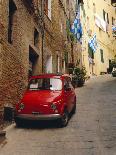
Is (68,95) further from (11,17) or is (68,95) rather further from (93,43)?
(93,43)

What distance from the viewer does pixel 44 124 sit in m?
12.7

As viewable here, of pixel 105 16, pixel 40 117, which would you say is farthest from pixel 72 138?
pixel 105 16

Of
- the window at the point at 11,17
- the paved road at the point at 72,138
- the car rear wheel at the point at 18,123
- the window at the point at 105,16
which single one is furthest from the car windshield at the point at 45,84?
the window at the point at 105,16

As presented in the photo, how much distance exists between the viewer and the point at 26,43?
54.2ft

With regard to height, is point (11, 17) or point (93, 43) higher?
point (93, 43)

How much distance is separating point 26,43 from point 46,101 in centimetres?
528

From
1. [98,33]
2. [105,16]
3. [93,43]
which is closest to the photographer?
[93,43]

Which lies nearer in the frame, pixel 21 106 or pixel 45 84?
pixel 21 106

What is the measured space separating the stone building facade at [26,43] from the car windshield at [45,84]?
929 millimetres

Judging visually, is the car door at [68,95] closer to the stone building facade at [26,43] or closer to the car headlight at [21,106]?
the car headlight at [21,106]

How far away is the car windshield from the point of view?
13250mm

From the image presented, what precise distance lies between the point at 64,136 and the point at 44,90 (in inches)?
108

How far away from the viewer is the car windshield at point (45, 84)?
13.2m

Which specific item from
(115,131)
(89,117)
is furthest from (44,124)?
(115,131)
